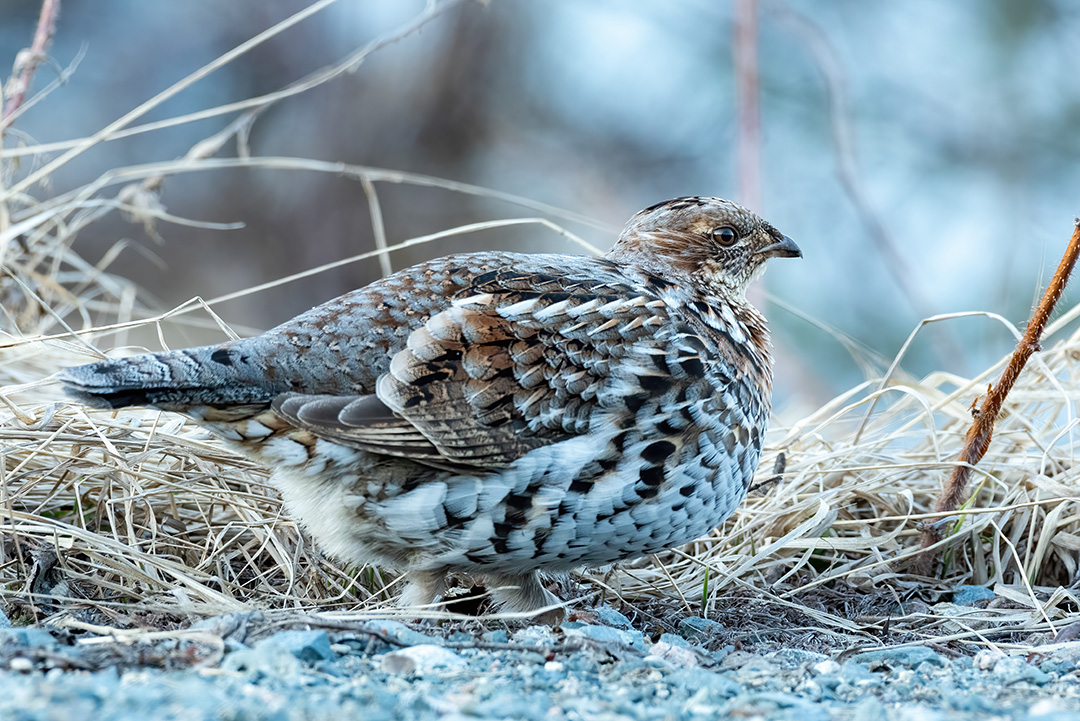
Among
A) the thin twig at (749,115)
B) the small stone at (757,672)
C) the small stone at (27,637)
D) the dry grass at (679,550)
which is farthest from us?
the thin twig at (749,115)

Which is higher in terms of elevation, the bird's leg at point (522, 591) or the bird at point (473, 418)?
the bird at point (473, 418)

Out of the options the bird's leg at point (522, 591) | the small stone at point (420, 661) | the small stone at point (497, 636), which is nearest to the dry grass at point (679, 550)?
the bird's leg at point (522, 591)

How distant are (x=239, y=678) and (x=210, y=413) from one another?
4.01ft

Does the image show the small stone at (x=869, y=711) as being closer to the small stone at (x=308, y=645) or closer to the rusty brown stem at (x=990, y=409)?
the small stone at (x=308, y=645)

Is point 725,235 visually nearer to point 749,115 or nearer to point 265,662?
point 749,115

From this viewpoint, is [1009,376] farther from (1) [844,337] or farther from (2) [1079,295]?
(2) [1079,295]

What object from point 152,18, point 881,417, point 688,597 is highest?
point 152,18

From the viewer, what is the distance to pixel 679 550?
165 inches

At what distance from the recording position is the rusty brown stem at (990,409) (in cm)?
353

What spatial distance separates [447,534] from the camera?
3.15m

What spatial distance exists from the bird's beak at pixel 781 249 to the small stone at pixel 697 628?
5.10 ft

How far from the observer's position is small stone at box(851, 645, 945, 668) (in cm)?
281

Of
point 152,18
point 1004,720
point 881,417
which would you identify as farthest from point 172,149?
point 1004,720

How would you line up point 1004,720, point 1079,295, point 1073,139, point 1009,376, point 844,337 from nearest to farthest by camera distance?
point 1004,720
point 1009,376
point 844,337
point 1079,295
point 1073,139
